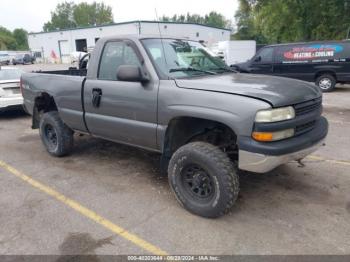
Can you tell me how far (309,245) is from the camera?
3.15 metres

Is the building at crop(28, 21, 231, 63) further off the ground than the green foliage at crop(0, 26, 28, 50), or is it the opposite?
the green foliage at crop(0, 26, 28, 50)

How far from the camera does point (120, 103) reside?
434 centimetres

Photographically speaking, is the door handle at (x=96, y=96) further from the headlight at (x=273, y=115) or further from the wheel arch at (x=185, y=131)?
the headlight at (x=273, y=115)

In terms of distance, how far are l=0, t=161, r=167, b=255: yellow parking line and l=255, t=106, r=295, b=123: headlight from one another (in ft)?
5.01

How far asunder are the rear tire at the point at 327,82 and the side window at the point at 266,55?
2.00 metres

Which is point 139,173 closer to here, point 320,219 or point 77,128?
point 77,128

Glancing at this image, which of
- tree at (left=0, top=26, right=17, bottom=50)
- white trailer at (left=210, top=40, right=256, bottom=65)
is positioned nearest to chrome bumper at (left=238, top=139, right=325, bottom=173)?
white trailer at (left=210, top=40, right=256, bottom=65)

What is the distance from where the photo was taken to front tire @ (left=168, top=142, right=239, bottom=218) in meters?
3.45

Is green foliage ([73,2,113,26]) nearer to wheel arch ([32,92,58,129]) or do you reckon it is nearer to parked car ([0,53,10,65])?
parked car ([0,53,10,65])

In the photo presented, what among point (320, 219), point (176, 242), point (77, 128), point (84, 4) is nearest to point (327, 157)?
point (320, 219)

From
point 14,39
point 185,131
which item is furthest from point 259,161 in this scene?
point 14,39


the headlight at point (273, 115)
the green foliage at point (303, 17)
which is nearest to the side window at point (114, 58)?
the headlight at point (273, 115)

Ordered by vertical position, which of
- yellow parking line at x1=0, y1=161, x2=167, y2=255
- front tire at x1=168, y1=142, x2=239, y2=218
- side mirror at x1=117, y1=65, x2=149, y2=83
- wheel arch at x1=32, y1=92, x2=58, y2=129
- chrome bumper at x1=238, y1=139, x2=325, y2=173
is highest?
side mirror at x1=117, y1=65, x2=149, y2=83

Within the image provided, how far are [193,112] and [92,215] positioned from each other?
162cm
